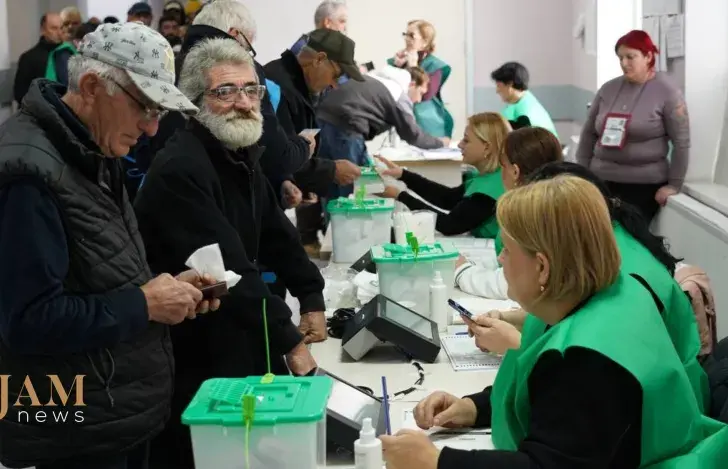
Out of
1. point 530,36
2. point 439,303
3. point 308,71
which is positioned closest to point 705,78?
point 308,71

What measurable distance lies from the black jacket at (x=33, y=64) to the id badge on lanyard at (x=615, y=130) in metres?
3.82

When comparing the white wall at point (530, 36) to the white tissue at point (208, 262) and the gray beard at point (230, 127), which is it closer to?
the gray beard at point (230, 127)

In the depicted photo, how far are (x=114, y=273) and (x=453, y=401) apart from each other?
→ 2.45ft

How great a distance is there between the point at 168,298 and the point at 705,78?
12.0 ft

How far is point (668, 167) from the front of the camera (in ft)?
15.7

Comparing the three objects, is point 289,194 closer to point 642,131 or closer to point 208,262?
point 208,262

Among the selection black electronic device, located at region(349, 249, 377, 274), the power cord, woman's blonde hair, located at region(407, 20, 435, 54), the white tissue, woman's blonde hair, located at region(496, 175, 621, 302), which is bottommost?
the power cord

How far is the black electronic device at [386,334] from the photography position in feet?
7.50

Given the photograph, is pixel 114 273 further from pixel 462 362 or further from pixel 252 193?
pixel 462 362

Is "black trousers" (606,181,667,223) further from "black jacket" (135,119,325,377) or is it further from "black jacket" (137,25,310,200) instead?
"black jacket" (135,119,325,377)

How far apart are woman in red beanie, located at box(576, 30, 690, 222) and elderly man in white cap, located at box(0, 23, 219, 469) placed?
344cm

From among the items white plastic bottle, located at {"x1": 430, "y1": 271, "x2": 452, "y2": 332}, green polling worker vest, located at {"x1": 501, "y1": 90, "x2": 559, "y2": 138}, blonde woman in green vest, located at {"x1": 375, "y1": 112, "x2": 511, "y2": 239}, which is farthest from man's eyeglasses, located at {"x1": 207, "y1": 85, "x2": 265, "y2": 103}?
green polling worker vest, located at {"x1": 501, "y1": 90, "x2": 559, "y2": 138}

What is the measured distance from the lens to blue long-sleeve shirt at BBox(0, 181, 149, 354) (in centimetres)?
154

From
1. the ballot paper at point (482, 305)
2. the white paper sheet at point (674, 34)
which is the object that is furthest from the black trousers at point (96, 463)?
the white paper sheet at point (674, 34)
